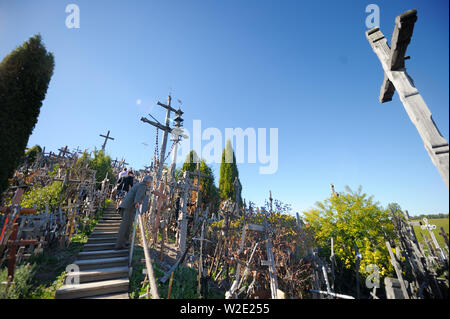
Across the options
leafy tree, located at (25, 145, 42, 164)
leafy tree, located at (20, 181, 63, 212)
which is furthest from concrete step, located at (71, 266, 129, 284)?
leafy tree, located at (25, 145, 42, 164)

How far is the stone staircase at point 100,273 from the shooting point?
3490 millimetres

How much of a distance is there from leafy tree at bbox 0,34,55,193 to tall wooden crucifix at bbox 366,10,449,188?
852 cm

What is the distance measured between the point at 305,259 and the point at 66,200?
10.1 meters

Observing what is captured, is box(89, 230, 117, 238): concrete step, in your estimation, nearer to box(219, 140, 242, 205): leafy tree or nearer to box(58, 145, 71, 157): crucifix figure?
box(58, 145, 71, 157): crucifix figure

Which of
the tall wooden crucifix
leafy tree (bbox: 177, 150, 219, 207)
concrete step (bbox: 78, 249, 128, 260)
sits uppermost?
leafy tree (bbox: 177, 150, 219, 207)

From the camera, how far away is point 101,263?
14.1ft

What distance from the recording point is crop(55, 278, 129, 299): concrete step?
3354mm

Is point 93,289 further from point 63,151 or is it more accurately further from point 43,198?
point 63,151

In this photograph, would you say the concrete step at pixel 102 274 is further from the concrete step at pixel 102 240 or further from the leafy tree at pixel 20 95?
the leafy tree at pixel 20 95

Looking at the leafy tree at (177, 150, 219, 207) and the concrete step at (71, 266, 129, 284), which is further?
the leafy tree at (177, 150, 219, 207)

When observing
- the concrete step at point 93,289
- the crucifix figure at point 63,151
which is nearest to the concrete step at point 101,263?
the concrete step at point 93,289

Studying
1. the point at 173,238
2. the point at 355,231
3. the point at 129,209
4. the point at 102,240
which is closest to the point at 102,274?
the point at 129,209

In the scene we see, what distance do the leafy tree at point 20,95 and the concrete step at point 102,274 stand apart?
10.5 ft
